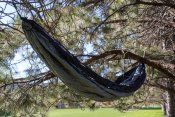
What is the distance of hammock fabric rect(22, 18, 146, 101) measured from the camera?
1871 millimetres

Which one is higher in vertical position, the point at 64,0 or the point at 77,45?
the point at 64,0

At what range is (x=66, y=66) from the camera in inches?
76.4

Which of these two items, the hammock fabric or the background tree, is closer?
the hammock fabric

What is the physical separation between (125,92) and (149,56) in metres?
1.47

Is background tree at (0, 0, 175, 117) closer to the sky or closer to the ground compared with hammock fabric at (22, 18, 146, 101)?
closer to the sky

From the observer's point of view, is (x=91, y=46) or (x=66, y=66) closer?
(x=66, y=66)

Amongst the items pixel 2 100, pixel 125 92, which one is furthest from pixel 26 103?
pixel 125 92

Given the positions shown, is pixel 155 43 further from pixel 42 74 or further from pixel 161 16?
pixel 42 74

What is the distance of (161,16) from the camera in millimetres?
4227

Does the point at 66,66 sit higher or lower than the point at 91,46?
lower

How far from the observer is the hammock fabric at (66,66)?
187 centimetres

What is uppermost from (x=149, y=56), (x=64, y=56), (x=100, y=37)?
(x=100, y=37)

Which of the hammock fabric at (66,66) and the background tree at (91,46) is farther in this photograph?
the background tree at (91,46)

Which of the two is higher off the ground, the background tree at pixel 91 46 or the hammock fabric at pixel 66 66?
the background tree at pixel 91 46
